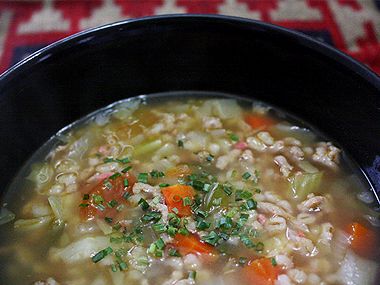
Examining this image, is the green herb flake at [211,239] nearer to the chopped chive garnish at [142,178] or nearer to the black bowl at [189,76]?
the chopped chive garnish at [142,178]

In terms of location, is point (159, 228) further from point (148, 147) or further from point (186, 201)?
point (148, 147)

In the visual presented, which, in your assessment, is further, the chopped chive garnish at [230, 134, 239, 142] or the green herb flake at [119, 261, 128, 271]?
the chopped chive garnish at [230, 134, 239, 142]

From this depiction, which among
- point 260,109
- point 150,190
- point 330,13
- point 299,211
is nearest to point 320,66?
point 260,109

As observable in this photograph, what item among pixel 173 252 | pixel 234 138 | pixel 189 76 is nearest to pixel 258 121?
pixel 234 138

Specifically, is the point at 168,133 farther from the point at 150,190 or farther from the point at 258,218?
the point at 258,218

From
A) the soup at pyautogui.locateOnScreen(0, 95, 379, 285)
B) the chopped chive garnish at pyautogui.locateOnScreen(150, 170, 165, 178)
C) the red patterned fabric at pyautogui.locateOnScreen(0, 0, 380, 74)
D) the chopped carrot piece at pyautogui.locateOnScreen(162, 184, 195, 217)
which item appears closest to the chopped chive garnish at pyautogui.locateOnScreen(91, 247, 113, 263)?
the soup at pyautogui.locateOnScreen(0, 95, 379, 285)

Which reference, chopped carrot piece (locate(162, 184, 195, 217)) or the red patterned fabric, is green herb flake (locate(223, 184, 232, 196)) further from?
the red patterned fabric

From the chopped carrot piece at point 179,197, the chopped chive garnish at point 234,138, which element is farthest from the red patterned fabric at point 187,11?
the chopped carrot piece at point 179,197
